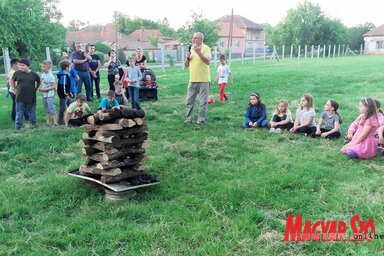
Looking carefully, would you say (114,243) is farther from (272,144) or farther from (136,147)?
(272,144)

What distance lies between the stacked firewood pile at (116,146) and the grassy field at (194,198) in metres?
0.28

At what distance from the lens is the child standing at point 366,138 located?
20.2 ft

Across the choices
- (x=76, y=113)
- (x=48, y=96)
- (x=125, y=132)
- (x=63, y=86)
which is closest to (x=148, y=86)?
(x=63, y=86)

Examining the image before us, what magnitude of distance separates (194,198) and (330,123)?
421 centimetres

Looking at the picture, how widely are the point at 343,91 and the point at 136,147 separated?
11.0 meters

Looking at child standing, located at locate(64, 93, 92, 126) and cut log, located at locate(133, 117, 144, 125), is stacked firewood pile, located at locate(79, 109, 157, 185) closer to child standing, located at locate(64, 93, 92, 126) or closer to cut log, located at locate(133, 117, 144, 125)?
cut log, located at locate(133, 117, 144, 125)

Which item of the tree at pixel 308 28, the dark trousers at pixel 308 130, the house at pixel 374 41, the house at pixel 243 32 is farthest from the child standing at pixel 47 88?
the house at pixel 243 32

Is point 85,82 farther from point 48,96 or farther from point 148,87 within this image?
point 48,96

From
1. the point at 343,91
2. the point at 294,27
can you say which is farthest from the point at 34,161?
the point at 294,27

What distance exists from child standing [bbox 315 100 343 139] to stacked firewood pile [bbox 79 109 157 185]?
13.2ft

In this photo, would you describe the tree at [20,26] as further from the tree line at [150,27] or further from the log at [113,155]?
the log at [113,155]

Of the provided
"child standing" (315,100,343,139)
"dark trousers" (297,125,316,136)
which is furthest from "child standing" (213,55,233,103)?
"child standing" (315,100,343,139)

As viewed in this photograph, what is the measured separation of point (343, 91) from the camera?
46.1ft

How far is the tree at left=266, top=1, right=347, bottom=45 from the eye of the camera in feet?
208
